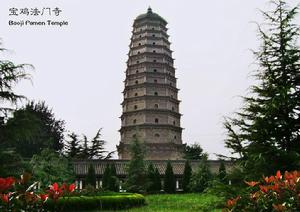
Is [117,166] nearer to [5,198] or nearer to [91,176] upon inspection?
[91,176]

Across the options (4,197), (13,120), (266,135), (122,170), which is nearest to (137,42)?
(122,170)

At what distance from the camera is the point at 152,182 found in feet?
110

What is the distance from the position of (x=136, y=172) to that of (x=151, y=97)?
539 inches

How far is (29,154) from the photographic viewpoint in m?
43.9

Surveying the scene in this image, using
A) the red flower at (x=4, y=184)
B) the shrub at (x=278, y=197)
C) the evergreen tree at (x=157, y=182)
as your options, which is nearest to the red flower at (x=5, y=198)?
the red flower at (x=4, y=184)

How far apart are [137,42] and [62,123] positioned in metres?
12.4

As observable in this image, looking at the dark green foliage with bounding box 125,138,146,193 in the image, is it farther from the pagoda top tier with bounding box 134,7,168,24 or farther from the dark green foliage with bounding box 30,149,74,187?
the pagoda top tier with bounding box 134,7,168,24

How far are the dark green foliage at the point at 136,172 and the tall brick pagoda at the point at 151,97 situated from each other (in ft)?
27.4

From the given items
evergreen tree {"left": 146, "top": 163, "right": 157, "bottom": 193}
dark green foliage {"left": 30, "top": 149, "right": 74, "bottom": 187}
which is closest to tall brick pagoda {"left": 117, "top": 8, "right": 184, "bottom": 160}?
evergreen tree {"left": 146, "top": 163, "right": 157, "bottom": 193}

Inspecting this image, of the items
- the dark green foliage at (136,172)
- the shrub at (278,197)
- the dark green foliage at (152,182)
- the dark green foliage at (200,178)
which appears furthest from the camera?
the dark green foliage at (200,178)

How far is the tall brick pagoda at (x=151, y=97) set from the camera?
143ft

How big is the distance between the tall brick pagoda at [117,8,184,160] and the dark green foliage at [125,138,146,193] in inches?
329

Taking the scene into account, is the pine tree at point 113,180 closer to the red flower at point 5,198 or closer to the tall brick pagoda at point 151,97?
the tall brick pagoda at point 151,97

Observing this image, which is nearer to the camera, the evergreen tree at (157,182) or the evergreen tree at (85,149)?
the evergreen tree at (157,182)
